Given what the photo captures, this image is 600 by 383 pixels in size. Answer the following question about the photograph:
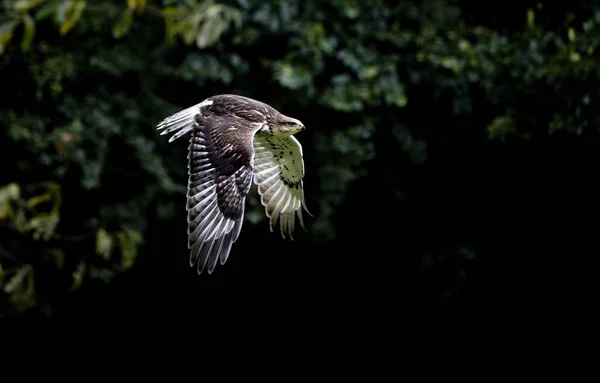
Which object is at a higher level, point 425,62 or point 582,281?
point 425,62

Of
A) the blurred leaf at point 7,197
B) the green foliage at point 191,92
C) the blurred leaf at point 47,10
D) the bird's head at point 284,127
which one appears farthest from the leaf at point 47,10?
the bird's head at point 284,127

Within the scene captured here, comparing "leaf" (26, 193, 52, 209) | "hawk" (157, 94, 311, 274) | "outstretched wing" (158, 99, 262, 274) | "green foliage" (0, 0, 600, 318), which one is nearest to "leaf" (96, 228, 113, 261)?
"green foliage" (0, 0, 600, 318)

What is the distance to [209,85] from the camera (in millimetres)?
5129

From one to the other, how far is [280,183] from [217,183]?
26.1 inches

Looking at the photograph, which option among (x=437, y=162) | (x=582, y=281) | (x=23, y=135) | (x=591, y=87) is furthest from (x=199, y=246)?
(x=582, y=281)

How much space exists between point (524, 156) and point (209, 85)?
1.72 m

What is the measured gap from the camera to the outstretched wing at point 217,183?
289 centimetres

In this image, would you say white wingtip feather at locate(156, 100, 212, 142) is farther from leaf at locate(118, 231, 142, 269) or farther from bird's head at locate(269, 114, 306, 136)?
leaf at locate(118, 231, 142, 269)

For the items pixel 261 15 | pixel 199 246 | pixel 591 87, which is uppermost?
pixel 261 15

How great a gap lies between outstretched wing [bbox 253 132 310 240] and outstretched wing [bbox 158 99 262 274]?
1.59 feet

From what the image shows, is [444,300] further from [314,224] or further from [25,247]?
[25,247]

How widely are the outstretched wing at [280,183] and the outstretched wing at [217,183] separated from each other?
49cm

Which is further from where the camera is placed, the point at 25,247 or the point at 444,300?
the point at 444,300

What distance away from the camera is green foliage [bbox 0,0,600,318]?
4902 millimetres
